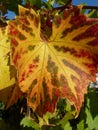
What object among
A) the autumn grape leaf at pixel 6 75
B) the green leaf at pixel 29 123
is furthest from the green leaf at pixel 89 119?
the autumn grape leaf at pixel 6 75

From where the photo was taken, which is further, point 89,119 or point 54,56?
point 89,119

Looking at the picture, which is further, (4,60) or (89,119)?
(89,119)

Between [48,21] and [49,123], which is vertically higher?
[48,21]

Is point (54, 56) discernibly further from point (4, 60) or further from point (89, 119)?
point (89, 119)

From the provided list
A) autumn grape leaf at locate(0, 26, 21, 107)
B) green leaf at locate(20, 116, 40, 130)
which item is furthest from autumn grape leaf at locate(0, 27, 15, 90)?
green leaf at locate(20, 116, 40, 130)

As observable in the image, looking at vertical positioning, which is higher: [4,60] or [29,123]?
[4,60]

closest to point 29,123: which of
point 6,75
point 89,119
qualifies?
point 89,119

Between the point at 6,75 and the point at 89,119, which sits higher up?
the point at 6,75

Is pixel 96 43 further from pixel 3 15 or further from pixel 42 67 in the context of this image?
pixel 3 15

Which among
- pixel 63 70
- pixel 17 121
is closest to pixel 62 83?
pixel 63 70
